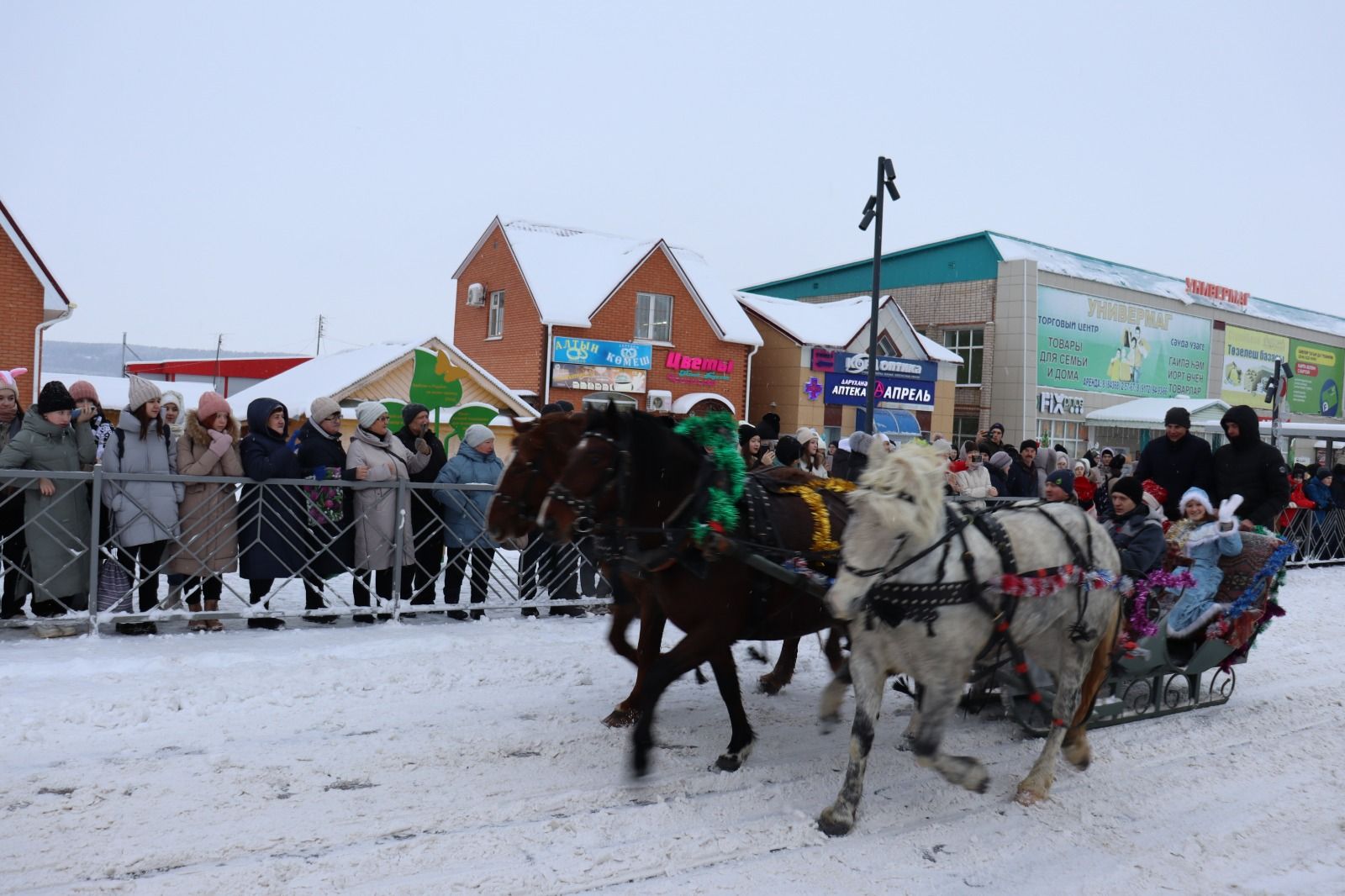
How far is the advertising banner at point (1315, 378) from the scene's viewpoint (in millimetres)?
42906

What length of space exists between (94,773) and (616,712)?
257 centimetres

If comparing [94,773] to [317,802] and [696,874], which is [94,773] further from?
[696,874]

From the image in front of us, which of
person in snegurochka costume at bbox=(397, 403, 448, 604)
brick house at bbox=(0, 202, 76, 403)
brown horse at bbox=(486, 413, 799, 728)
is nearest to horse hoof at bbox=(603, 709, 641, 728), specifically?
brown horse at bbox=(486, 413, 799, 728)

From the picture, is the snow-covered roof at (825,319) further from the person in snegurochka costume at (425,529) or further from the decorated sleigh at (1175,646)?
the decorated sleigh at (1175,646)

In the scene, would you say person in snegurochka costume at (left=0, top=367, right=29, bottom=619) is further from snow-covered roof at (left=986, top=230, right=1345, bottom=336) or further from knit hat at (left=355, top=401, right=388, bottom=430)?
snow-covered roof at (left=986, top=230, right=1345, bottom=336)

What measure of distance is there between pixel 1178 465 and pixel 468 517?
19.3ft

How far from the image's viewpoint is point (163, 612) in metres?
7.00

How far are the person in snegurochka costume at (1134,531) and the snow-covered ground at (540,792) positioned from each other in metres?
1.03

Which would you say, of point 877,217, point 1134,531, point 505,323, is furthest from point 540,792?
point 505,323

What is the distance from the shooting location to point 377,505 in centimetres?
789

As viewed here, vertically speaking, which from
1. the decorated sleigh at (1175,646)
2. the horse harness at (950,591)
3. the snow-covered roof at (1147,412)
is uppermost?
the snow-covered roof at (1147,412)

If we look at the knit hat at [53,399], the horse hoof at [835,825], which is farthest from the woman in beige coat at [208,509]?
the horse hoof at [835,825]

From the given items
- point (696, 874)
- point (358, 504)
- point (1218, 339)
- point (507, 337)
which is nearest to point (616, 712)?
point (696, 874)

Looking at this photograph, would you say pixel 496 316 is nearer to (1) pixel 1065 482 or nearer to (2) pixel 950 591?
(1) pixel 1065 482
